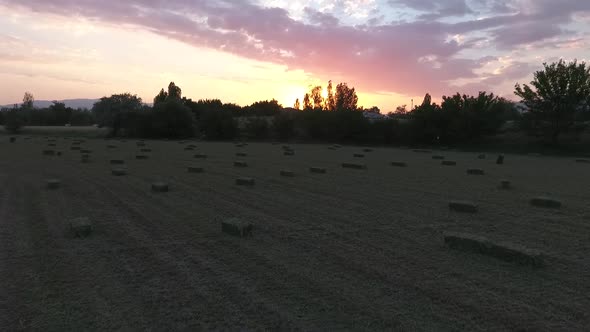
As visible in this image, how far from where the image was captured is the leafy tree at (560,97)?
30641mm

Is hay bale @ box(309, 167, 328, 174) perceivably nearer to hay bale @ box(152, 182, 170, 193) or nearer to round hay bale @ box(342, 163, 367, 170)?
round hay bale @ box(342, 163, 367, 170)

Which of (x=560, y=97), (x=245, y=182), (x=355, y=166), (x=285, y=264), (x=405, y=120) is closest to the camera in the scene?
(x=285, y=264)

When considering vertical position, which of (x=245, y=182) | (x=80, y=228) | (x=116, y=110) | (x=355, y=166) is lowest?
(x=80, y=228)

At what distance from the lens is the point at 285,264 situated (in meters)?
5.03

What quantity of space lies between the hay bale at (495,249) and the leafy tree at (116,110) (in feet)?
149

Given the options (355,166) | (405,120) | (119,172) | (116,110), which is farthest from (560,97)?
(116,110)

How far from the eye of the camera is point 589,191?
431 inches

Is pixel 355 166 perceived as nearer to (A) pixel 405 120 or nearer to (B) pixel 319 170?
(B) pixel 319 170

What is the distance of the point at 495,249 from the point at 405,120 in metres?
35.3

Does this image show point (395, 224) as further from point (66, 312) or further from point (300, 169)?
point (300, 169)

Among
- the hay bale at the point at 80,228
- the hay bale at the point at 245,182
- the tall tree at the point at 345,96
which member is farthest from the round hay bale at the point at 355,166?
the tall tree at the point at 345,96

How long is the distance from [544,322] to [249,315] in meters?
2.57

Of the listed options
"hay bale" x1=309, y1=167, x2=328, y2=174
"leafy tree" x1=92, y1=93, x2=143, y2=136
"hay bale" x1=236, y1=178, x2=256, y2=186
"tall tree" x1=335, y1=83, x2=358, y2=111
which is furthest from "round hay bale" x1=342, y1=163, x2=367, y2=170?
"tall tree" x1=335, y1=83, x2=358, y2=111

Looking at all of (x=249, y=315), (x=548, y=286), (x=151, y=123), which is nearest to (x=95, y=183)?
(x=249, y=315)
